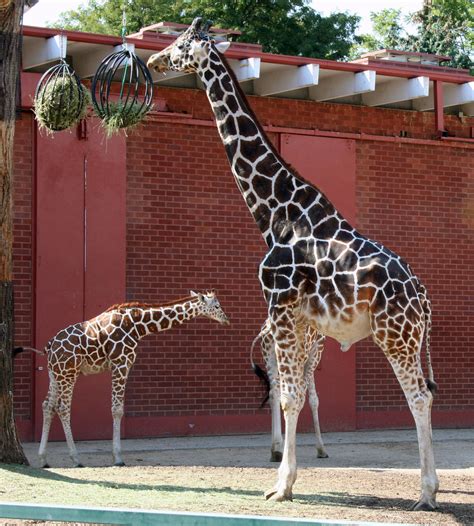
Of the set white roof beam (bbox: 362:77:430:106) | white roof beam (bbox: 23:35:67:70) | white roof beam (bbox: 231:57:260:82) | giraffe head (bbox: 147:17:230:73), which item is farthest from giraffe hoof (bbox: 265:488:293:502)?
white roof beam (bbox: 362:77:430:106)

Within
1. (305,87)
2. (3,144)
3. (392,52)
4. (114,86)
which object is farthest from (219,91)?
(392,52)

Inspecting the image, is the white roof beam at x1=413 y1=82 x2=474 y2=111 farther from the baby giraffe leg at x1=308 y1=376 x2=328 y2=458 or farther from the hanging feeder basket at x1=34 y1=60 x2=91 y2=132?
the hanging feeder basket at x1=34 y1=60 x2=91 y2=132

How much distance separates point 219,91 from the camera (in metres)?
10.8

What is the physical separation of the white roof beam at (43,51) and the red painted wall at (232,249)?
0.99 metres

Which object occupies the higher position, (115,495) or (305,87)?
(305,87)

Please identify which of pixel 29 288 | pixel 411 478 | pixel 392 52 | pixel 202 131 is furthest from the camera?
pixel 392 52

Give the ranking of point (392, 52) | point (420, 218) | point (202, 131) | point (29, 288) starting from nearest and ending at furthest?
point (29, 288), point (202, 131), point (420, 218), point (392, 52)

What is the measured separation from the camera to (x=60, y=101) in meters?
11.1

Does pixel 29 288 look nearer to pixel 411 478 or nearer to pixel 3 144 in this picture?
pixel 3 144

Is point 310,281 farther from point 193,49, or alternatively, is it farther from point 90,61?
point 90,61

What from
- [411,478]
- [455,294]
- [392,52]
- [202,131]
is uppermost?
[392,52]

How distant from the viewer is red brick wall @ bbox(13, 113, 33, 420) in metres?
14.8

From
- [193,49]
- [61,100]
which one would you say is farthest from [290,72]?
[61,100]

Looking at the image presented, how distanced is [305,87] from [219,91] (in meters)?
6.30
